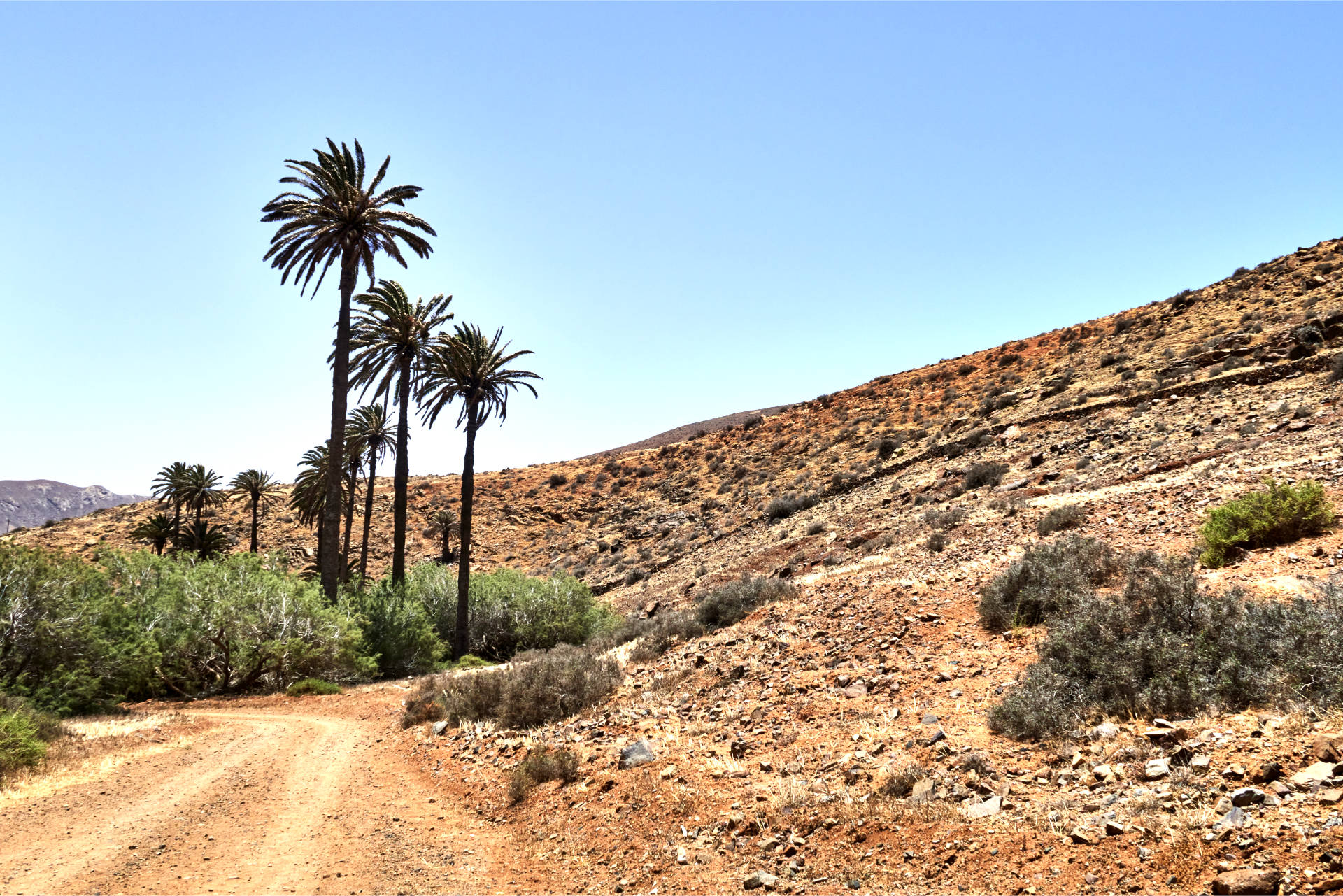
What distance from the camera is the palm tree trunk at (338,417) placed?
A: 961 inches

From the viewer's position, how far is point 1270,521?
1130 cm

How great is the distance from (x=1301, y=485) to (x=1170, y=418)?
14343 millimetres

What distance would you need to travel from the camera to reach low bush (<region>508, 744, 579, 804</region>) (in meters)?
9.14

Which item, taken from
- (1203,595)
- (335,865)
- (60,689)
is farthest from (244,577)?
(1203,595)

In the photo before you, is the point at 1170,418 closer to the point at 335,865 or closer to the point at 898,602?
the point at 898,602

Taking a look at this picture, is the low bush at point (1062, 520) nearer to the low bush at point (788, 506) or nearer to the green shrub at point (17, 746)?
the green shrub at point (17, 746)

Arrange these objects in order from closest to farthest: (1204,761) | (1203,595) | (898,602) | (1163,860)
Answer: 1. (1163,860)
2. (1204,761)
3. (1203,595)
4. (898,602)

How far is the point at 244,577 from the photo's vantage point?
20641 millimetres

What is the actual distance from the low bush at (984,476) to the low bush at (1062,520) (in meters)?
9.20

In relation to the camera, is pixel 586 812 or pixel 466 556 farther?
pixel 466 556

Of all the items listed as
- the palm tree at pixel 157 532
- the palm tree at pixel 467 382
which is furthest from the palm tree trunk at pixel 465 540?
the palm tree at pixel 157 532

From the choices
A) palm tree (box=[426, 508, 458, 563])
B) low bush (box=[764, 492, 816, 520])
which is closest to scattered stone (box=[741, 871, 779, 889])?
low bush (box=[764, 492, 816, 520])

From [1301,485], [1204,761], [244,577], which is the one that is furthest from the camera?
[244,577]

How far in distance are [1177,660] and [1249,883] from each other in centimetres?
322
